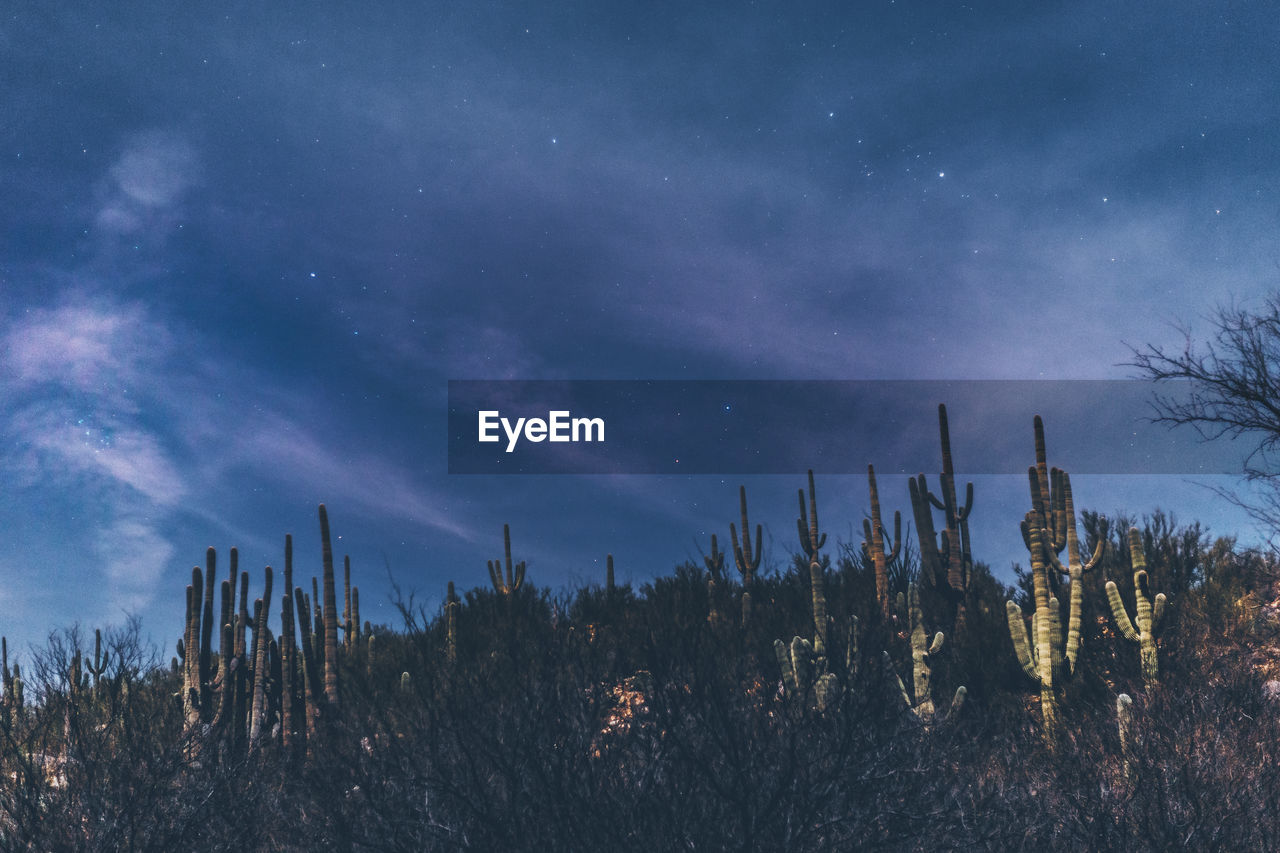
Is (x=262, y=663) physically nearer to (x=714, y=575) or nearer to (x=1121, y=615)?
(x=714, y=575)

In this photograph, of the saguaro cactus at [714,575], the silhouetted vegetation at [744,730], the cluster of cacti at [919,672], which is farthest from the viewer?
the saguaro cactus at [714,575]

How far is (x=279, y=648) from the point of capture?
46.7ft

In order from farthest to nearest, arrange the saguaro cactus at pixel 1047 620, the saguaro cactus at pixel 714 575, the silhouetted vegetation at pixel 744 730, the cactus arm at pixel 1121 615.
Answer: the saguaro cactus at pixel 714 575, the cactus arm at pixel 1121 615, the saguaro cactus at pixel 1047 620, the silhouetted vegetation at pixel 744 730

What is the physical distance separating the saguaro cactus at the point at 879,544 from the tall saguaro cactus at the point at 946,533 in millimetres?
775

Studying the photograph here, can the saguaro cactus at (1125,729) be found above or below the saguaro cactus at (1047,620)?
below

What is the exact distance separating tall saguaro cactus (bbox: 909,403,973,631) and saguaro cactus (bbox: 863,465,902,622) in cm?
78

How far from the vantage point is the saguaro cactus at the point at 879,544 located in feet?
46.1

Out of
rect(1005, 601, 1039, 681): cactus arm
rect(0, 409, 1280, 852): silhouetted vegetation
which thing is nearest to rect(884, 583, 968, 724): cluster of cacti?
rect(0, 409, 1280, 852): silhouetted vegetation

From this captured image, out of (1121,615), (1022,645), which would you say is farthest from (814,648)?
(1121,615)

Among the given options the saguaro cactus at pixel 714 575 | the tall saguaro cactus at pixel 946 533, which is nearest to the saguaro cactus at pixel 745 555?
the saguaro cactus at pixel 714 575

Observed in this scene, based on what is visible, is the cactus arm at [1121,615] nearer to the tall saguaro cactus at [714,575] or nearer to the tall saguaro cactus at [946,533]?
the tall saguaro cactus at [946,533]

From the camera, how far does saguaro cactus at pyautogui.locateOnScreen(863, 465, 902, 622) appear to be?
1405 centimetres

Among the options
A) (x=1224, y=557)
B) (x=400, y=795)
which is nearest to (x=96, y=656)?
(x=400, y=795)

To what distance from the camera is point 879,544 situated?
1442 centimetres
